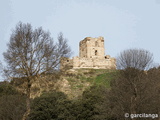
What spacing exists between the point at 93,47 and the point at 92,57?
2136mm

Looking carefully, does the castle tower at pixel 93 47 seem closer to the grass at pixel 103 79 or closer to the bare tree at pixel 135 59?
the grass at pixel 103 79

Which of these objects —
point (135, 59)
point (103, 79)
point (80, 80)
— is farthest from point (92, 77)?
point (135, 59)

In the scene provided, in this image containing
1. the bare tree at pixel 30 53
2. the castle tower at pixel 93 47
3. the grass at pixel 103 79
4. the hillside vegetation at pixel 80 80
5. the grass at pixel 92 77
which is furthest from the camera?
the castle tower at pixel 93 47

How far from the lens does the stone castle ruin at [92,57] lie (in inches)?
1820

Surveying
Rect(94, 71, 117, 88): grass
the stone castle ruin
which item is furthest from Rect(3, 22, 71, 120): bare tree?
the stone castle ruin

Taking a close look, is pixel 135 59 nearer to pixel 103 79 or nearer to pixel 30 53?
pixel 30 53

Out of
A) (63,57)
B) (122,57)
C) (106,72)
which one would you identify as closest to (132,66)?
(122,57)

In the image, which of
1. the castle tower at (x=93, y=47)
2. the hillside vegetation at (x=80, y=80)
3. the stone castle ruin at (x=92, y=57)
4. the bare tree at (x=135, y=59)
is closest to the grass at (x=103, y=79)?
the hillside vegetation at (x=80, y=80)

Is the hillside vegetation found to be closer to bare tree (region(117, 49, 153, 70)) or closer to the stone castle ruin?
the stone castle ruin

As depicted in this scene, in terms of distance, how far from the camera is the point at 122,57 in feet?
73.6

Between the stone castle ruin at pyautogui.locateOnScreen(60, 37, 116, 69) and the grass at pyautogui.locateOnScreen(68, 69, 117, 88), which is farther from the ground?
the stone castle ruin at pyautogui.locateOnScreen(60, 37, 116, 69)

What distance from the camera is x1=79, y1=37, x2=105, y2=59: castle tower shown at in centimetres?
4872

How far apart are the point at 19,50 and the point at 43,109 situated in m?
6.19

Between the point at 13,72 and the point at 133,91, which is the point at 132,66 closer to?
the point at 133,91
